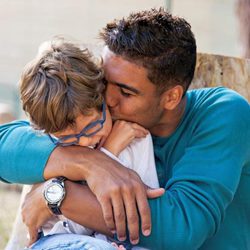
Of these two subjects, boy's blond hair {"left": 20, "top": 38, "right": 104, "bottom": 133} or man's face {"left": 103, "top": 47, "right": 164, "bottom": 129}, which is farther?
man's face {"left": 103, "top": 47, "right": 164, "bottom": 129}

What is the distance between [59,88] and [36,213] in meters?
0.60

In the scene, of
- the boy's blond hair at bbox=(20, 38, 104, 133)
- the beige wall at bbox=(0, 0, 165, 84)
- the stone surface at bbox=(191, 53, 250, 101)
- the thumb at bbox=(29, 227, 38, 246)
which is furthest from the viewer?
the beige wall at bbox=(0, 0, 165, 84)

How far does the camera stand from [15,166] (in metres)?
3.72

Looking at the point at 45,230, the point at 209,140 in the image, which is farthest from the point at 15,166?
the point at 209,140

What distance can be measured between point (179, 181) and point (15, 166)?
2.33 ft

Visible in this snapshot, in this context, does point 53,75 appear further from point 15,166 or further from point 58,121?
point 15,166

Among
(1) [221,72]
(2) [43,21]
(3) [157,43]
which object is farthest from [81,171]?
(2) [43,21]

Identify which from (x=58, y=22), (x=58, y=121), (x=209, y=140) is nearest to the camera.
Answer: (x=58, y=121)

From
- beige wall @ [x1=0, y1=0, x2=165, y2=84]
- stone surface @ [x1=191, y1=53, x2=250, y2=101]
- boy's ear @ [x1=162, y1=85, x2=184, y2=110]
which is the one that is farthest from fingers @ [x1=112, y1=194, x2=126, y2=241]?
beige wall @ [x1=0, y1=0, x2=165, y2=84]

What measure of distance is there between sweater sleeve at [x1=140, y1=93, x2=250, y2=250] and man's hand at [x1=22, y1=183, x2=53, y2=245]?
431mm

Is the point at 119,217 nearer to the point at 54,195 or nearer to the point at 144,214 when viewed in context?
the point at 144,214

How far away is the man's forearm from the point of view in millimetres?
3500

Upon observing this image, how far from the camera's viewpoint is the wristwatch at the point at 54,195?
11.6ft

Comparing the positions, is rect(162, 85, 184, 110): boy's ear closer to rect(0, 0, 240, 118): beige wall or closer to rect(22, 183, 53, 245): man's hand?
rect(22, 183, 53, 245): man's hand
